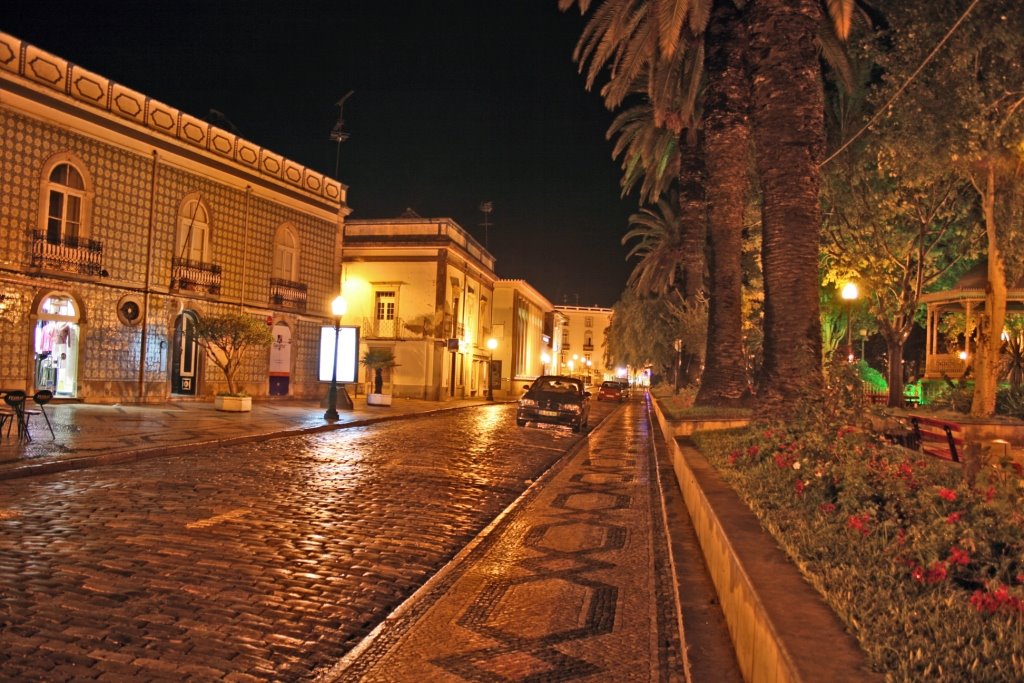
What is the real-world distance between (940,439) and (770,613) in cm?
1208

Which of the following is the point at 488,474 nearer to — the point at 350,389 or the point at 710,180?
the point at 710,180

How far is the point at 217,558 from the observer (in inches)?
250

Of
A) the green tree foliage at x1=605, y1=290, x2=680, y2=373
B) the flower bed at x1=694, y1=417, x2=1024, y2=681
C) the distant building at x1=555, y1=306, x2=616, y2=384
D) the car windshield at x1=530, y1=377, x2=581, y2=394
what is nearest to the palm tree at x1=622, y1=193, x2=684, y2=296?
the green tree foliage at x1=605, y1=290, x2=680, y2=373

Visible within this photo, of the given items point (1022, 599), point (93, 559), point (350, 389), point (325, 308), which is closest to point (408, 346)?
point (350, 389)

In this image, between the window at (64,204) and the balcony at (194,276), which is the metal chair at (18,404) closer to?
the window at (64,204)

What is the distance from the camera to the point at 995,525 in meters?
4.47

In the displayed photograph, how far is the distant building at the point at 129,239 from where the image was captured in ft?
66.1

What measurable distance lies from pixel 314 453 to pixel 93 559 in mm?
8166

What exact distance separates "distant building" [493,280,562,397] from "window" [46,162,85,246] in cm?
3882

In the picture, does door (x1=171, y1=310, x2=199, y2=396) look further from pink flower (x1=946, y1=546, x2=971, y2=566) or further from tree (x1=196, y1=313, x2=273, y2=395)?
pink flower (x1=946, y1=546, x2=971, y2=566)

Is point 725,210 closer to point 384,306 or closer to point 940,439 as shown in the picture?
point 940,439

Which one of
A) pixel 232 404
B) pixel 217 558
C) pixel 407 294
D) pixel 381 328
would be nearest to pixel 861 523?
pixel 217 558

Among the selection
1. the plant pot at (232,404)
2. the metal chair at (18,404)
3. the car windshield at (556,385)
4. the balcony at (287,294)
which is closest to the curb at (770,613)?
the metal chair at (18,404)

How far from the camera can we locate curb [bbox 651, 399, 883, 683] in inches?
115
